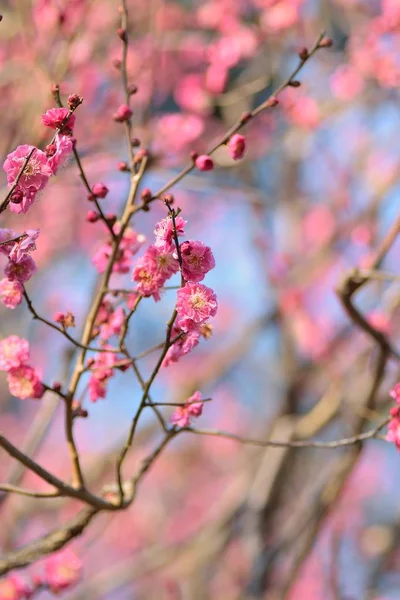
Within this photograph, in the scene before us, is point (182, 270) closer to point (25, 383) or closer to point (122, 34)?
point (25, 383)

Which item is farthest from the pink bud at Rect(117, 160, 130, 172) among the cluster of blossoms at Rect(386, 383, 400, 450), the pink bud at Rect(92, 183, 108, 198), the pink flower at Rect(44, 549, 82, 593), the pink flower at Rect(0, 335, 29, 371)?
the pink flower at Rect(44, 549, 82, 593)

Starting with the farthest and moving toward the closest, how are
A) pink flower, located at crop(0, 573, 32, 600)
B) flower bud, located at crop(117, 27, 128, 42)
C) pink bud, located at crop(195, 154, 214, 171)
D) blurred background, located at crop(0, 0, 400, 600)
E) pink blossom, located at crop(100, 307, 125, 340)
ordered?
blurred background, located at crop(0, 0, 400, 600), pink flower, located at crop(0, 573, 32, 600), flower bud, located at crop(117, 27, 128, 42), pink blossom, located at crop(100, 307, 125, 340), pink bud, located at crop(195, 154, 214, 171)

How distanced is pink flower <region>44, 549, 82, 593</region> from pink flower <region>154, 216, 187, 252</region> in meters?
1.44

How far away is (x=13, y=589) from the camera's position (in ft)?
7.29

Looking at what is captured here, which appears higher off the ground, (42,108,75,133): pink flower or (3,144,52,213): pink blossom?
(42,108,75,133): pink flower

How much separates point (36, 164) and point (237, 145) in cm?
53

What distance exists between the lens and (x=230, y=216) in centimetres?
876

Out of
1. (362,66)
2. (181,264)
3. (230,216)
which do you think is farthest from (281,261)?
(181,264)

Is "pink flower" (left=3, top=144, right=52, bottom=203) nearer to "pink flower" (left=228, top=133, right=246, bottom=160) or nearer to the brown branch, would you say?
"pink flower" (left=228, top=133, right=246, bottom=160)

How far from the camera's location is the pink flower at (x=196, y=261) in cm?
138

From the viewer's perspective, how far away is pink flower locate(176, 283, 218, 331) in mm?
1386

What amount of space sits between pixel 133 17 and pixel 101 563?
22.7 ft

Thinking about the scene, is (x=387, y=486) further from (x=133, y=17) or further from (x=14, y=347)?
(x=14, y=347)

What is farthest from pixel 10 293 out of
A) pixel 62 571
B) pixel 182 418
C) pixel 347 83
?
pixel 347 83
